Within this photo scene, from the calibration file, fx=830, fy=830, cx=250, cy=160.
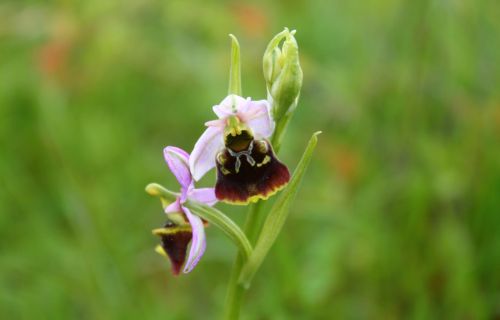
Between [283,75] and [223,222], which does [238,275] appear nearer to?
[223,222]

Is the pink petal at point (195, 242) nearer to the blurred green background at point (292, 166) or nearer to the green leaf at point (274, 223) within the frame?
the green leaf at point (274, 223)

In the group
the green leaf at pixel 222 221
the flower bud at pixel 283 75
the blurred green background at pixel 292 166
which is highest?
the flower bud at pixel 283 75

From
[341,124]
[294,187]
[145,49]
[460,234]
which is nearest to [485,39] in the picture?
[341,124]

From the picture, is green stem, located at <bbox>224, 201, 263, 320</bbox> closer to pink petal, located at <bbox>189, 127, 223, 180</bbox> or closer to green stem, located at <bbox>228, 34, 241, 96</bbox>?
pink petal, located at <bbox>189, 127, 223, 180</bbox>

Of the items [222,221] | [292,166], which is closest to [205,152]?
[222,221]

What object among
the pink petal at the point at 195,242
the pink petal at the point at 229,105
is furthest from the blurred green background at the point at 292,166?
the pink petal at the point at 229,105

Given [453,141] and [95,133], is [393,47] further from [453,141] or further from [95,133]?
[95,133]
